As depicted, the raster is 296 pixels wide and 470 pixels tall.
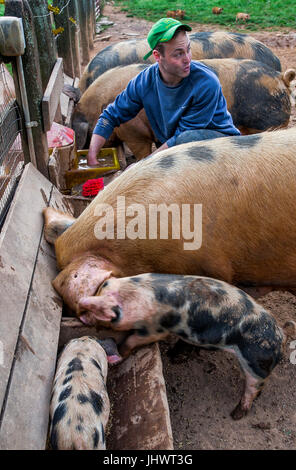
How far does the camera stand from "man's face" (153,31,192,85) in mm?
3920

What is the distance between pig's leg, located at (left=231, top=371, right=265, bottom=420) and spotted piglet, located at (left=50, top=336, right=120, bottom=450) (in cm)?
81

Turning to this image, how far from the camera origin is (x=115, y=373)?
3021 millimetres

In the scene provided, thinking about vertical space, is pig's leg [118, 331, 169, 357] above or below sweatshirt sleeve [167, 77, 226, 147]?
below

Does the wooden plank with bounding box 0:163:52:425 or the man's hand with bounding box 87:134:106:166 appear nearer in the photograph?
the wooden plank with bounding box 0:163:52:425

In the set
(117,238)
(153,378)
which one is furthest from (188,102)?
(153,378)

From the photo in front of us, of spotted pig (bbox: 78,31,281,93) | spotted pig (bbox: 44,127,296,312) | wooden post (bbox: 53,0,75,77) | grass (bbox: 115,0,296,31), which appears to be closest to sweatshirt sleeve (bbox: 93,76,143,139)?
spotted pig (bbox: 44,127,296,312)

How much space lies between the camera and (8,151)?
359 cm

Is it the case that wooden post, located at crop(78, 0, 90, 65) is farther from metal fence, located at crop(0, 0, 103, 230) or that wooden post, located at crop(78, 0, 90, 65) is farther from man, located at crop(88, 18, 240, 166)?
man, located at crop(88, 18, 240, 166)

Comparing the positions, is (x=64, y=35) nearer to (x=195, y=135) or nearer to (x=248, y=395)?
(x=195, y=135)

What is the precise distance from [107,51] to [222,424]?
5773 mm

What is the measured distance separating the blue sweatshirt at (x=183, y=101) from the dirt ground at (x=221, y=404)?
5.91ft

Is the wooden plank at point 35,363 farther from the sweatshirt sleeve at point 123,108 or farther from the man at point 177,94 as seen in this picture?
the sweatshirt sleeve at point 123,108

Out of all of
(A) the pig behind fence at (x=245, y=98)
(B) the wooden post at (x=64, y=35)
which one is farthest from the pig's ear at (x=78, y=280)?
(B) the wooden post at (x=64, y=35)

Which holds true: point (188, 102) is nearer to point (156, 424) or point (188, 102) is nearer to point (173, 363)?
point (173, 363)
